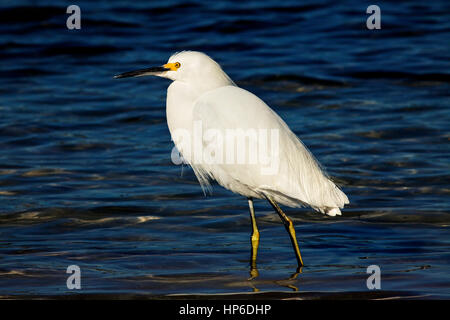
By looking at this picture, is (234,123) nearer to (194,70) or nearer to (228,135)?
(228,135)

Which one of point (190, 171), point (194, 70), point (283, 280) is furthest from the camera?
point (190, 171)

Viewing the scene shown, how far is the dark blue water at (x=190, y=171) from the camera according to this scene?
16.6ft

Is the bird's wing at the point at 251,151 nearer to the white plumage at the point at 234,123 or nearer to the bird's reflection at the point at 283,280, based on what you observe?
the white plumage at the point at 234,123

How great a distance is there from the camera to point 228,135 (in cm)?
507

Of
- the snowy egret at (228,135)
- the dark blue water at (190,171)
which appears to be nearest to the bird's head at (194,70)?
the snowy egret at (228,135)

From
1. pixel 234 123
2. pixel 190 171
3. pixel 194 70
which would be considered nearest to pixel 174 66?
pixel 194 70

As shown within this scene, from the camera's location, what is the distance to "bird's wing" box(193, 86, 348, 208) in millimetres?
5055

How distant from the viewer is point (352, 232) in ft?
19.4

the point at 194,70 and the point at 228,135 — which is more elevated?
the point at 194,70

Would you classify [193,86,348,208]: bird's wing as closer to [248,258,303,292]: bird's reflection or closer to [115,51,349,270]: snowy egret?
[115,51,349,270]: snowy egret

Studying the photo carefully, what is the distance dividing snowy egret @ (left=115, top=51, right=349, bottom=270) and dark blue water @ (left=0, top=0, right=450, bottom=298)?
1.69 feet

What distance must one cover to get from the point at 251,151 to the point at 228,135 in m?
0.20

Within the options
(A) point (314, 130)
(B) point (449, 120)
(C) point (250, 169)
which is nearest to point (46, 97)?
(A) point (314, 130)

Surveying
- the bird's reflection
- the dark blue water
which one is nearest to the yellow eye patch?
the dark blue water
